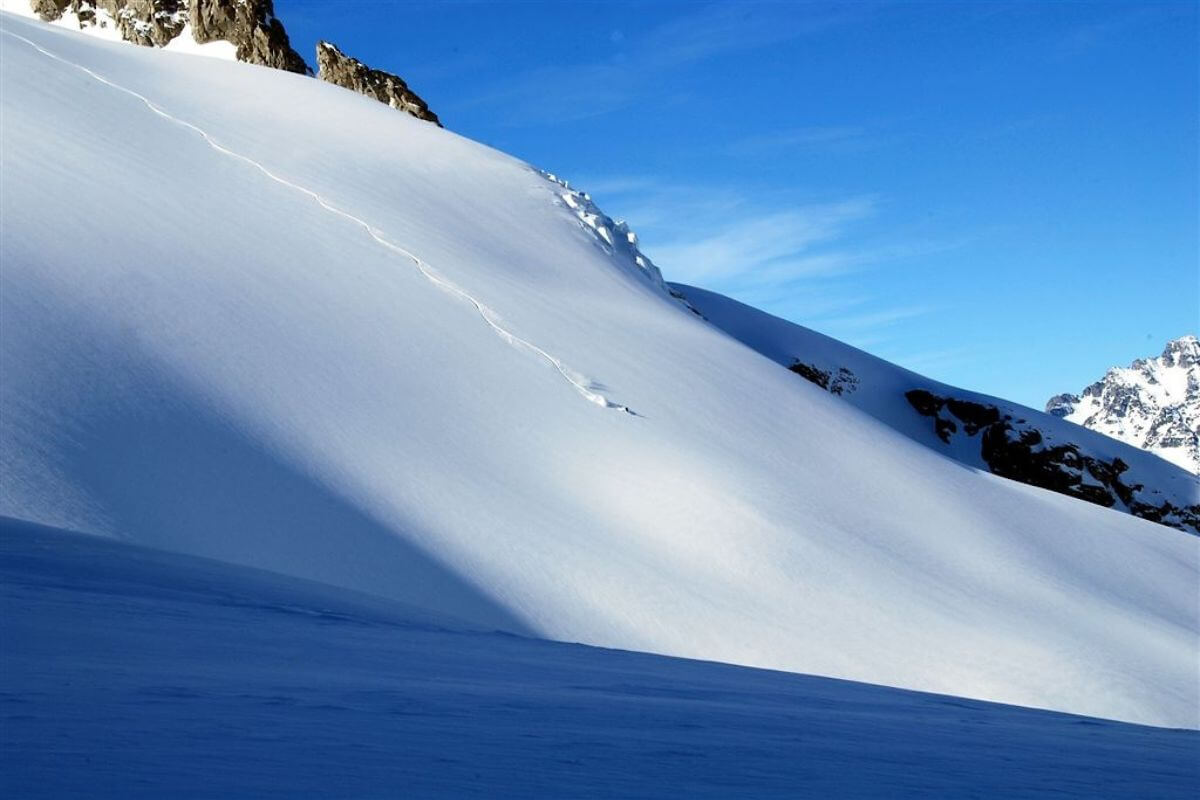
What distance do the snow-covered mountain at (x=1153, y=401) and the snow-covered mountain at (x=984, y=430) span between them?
143321mm

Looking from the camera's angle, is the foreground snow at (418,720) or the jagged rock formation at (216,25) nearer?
the foreground snow at (418,720)

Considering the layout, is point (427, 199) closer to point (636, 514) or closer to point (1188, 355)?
point (636, 514)

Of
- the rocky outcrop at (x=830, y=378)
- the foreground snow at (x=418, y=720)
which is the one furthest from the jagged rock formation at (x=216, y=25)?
the foreground snow at (x=418, y=720)

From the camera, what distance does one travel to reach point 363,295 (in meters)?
11.4

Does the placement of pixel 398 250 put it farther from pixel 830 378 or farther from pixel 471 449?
pixel 830 378

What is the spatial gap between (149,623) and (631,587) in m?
4.75

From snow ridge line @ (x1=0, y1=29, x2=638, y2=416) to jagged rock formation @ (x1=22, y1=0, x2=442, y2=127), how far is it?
18.7 m

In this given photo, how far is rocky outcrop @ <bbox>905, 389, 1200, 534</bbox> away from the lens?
37562 millimetres

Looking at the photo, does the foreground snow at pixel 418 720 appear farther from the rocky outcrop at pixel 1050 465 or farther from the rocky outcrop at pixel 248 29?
the rocky outcrop at pixel 1050 465

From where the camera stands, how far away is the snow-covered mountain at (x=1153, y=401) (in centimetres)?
17412

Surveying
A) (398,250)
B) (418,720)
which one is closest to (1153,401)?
(398,250)

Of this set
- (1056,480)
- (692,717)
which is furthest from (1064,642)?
(1056,480)

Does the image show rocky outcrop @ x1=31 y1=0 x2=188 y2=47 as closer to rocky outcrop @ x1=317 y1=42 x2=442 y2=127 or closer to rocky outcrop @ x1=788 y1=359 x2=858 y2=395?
rocky outcrop @ x1=317 y1=42 x2=442 y2=127

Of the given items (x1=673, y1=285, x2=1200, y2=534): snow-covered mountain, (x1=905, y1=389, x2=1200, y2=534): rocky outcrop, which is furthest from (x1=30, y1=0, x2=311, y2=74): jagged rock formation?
(x1=905, y1=389, x2=1200, y2=534): rocky outcrop
